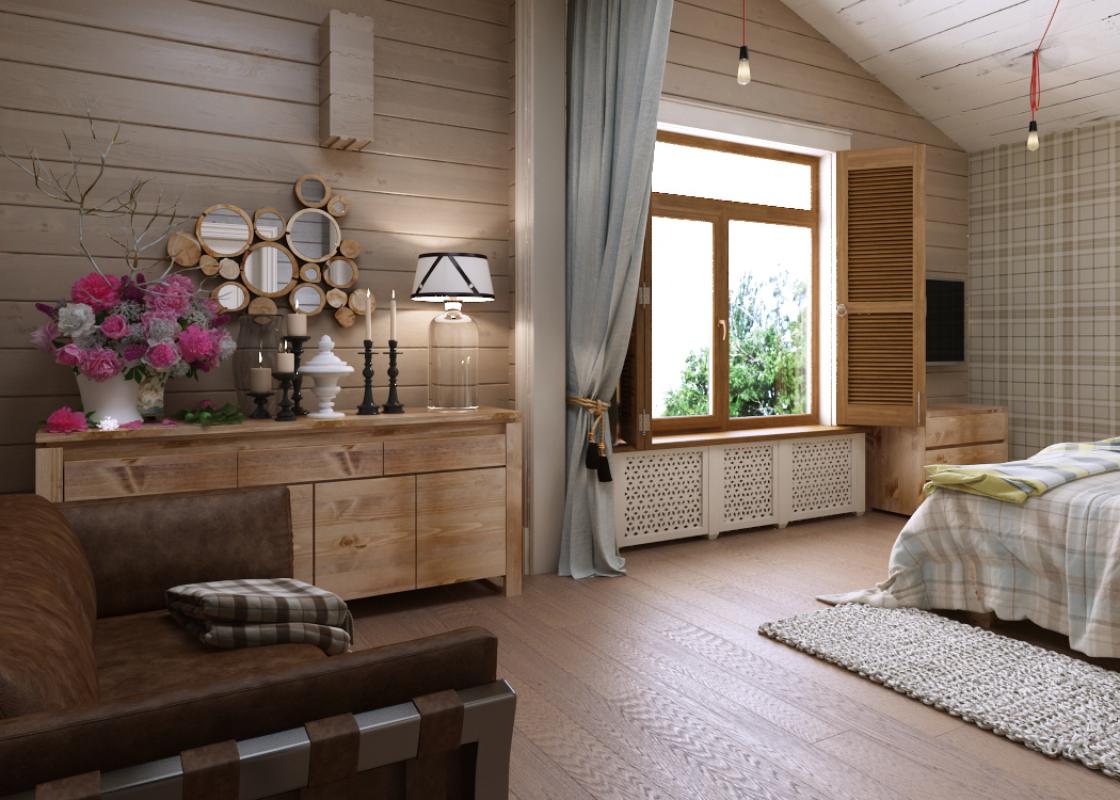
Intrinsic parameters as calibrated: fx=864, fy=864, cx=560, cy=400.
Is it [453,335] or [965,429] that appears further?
[965,429]

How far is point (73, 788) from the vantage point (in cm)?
85

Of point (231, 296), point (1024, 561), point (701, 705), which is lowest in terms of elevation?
point (701, 705)

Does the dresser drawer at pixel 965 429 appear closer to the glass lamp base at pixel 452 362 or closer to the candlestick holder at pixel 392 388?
the glass lamp base at pixel 452 362

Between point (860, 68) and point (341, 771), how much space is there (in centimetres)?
550

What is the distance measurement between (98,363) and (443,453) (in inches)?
50.7

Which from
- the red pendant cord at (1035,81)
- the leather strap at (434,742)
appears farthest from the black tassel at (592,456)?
the red pendant cord at (1035,81)

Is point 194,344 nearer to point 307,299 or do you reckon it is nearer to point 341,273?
point 307,299

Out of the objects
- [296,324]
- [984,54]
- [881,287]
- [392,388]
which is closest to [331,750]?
[296,324]

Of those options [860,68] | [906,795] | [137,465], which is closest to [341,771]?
[906,795]

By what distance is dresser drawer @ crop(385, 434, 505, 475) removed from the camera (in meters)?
3.41

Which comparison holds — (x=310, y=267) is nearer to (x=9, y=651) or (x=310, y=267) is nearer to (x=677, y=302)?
(x=677, y=302)

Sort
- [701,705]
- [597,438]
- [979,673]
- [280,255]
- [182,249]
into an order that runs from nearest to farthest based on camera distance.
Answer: [701,705] < [979,673] < [182,249] < [280,255] < [597,438]

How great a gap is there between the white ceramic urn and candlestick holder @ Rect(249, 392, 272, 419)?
182 mm

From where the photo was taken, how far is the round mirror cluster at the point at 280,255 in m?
3.42
